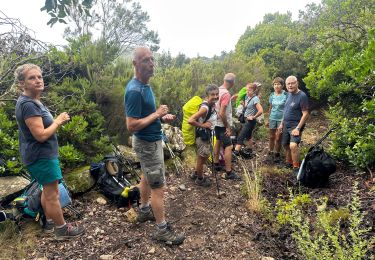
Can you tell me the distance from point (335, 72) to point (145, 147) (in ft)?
18.3

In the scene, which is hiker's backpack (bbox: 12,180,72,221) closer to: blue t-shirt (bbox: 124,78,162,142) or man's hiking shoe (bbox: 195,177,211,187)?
blue t-shirt (bbox: 124,78,162,142)

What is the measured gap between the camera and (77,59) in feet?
19.4

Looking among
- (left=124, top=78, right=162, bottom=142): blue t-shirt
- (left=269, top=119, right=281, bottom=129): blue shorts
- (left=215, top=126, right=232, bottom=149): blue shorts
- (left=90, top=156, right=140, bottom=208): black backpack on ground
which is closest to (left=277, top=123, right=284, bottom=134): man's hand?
(left=269, top=119, right=281, bottom=129): blue shorts

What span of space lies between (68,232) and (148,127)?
1.58 meters

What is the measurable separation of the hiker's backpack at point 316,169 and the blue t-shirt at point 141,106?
2824mm

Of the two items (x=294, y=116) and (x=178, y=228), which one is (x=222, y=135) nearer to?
(x=294, y=116)

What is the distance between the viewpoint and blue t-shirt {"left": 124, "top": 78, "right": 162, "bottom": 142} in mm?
3199

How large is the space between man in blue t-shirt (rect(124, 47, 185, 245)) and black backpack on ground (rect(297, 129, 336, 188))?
2.55 meters

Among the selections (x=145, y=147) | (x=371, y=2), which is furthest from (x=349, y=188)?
(x=371, y=2)

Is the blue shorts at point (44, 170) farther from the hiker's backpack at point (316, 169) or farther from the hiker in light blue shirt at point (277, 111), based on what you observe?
the hiker in light blue shirt at point (277, 111)

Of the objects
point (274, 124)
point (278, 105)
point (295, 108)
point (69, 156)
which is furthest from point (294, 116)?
point (69, 156)

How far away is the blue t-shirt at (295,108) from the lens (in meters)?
5.50

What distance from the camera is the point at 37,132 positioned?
299 centimetres

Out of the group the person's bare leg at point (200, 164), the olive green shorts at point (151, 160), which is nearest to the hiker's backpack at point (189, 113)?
the person's bare leg at point (200, 164)
